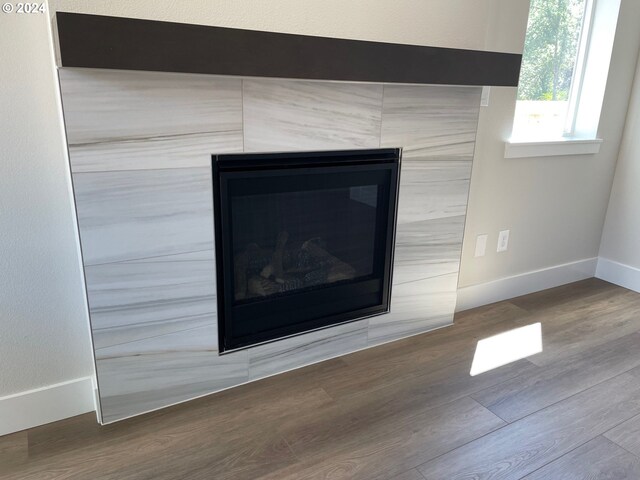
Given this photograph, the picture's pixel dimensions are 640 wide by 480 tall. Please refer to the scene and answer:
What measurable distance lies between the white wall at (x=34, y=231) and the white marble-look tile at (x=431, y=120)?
117cm

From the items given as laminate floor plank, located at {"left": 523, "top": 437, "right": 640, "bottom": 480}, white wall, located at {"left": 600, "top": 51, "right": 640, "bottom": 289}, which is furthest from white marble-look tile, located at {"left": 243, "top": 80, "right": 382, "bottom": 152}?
→ white wall, located at {"left": 600, "top": 51, "right": 640, "bottom": 289}

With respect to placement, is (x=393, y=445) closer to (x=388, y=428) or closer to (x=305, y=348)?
(x=388, y=428)

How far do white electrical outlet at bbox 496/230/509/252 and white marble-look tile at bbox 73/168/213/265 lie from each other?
1650 millimetres

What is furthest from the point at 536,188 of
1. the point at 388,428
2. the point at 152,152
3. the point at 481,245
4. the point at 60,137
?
the point at 60,137

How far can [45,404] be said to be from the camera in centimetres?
168

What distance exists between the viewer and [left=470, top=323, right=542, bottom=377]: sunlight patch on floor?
7.01 feet

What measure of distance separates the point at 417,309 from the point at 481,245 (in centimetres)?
55

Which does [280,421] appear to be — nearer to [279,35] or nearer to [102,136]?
[102,136]

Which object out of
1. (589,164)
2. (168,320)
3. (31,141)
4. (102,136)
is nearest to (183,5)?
(102,136)

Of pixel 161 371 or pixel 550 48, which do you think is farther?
pixel 550 48

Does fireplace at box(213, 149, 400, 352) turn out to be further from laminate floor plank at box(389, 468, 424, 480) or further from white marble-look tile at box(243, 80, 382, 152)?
laminate floor plank at box(389, 468, 424, 480)

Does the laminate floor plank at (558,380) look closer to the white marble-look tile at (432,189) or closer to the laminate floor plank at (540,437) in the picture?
the laminate floor plank at (540,437)

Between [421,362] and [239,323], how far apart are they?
2.68 ft

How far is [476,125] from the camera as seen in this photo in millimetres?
2191
